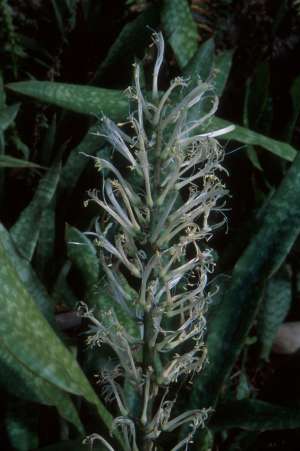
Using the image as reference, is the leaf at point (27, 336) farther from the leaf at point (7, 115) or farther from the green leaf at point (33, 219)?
the leaf at point (7, 115)

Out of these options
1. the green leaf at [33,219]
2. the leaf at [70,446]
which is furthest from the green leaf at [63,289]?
the leaf at [70,446]

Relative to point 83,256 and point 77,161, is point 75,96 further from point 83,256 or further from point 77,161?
point 83,256

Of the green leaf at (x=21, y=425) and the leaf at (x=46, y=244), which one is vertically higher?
the leaf at (x=46, y=244)

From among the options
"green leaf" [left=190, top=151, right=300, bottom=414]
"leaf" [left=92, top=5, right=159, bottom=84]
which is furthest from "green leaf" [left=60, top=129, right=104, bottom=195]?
"green leaf" [left=190, top=151, right=300, bottom=414]

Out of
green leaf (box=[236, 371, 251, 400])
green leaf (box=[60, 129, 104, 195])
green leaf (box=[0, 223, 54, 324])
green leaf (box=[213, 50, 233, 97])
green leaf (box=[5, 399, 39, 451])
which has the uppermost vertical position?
green leaf (box=[213, 50, 233, 97])

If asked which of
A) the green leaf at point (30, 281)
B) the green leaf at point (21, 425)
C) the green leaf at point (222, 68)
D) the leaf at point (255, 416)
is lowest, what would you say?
the green leaf at point (21, 425)

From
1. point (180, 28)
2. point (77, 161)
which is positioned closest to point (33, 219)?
point (77, 161)

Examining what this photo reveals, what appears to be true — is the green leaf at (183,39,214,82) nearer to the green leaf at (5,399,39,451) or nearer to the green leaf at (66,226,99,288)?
the green leaf at (66,226,99,288)
